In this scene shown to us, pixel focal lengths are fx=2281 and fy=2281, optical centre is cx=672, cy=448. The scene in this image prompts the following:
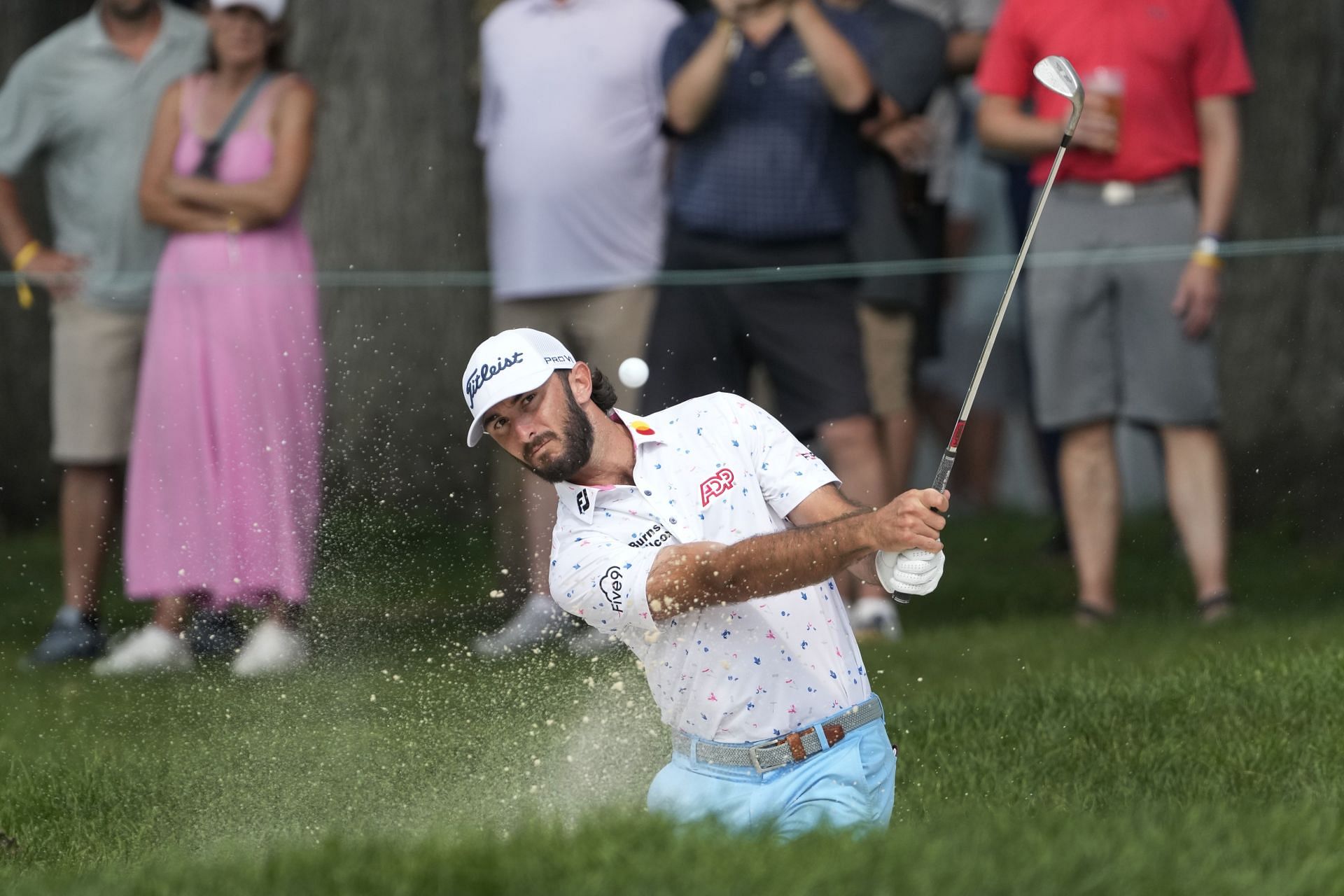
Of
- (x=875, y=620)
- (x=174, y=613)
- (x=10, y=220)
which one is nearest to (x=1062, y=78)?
(x=875, y=620)

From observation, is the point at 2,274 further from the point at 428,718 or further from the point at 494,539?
the point at 428,718

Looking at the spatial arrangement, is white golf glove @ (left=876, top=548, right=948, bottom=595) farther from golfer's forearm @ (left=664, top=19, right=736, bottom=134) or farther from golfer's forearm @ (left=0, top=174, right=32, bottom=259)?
golfer's forearm @ (left=0, top=174, right=32, bottom=259)

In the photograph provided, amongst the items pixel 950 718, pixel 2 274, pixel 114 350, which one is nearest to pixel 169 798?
pixel 950 718

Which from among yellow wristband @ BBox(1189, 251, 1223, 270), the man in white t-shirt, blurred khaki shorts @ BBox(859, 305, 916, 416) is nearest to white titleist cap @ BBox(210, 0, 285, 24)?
the man in white t-shirt

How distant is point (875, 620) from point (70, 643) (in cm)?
317

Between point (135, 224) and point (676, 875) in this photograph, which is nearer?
point (676, 875)

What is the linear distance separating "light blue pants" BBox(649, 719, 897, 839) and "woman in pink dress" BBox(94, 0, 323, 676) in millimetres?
3885

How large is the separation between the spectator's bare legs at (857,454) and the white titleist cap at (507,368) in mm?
3388

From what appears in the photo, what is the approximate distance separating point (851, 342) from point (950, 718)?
2.10 meters

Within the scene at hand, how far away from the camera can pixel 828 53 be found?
8445mm

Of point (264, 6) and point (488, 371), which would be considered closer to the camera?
point (488, 371)

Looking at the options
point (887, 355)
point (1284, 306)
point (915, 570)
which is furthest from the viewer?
point (1284, 306)

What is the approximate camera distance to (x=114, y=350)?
927cm

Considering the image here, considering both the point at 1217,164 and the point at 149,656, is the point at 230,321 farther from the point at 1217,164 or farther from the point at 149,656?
the point at 1217,164
